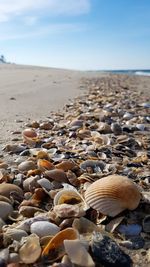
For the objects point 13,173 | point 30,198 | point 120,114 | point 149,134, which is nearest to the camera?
point 30,198

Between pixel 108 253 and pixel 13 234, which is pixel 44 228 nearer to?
pixel 13 234

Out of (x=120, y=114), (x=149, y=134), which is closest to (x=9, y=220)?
(x=149, y=134)

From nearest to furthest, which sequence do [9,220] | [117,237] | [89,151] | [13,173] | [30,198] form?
1. [117,237]
2. [9,220]
3. [30,198]
4. [13,173]
5. [89,151]

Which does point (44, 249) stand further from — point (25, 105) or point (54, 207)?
point (25, 105)

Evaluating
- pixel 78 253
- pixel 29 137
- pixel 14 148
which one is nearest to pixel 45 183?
pixel 78 253

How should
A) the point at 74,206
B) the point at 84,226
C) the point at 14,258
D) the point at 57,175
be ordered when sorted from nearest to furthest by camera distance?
1. the point at 14,258
2. the point at 84,226
3. the point at 74,206
4. the point at 57,175

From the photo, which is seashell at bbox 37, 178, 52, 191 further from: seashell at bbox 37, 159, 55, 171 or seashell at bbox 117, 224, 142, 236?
seashell at bbox 117, 224, 142, 236
